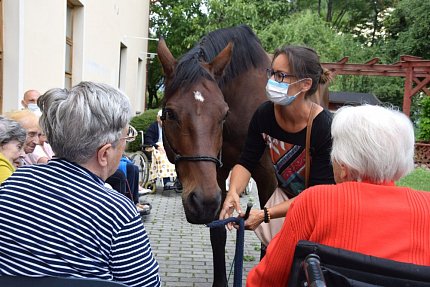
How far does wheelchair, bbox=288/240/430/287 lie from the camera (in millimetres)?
1394

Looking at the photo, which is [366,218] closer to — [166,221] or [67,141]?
[67,141]

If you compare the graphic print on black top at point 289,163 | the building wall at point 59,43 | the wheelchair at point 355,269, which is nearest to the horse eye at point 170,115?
the graphic print on black top at point 289,163

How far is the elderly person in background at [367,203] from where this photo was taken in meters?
1.47

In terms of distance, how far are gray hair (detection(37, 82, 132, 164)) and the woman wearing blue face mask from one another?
3.67ft

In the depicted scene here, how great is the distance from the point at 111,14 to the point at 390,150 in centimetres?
1111

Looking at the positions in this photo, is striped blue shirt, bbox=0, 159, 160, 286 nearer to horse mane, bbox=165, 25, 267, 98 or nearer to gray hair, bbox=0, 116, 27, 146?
gray hair, bbox=0, 116, 27, 146

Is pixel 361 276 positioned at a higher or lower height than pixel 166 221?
higher

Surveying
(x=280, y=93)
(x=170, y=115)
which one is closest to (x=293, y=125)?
(x=280, y=93)

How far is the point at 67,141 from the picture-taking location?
1543 millimetres

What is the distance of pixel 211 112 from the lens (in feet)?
9.14

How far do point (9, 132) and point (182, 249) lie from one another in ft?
9.60

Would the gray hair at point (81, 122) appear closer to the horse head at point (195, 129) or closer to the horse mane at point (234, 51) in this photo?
the horse head at point (195, 129)

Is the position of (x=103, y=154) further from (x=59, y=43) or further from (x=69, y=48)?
(x=69, y=48)

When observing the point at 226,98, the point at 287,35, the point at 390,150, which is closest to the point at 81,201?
the point at 390,150
